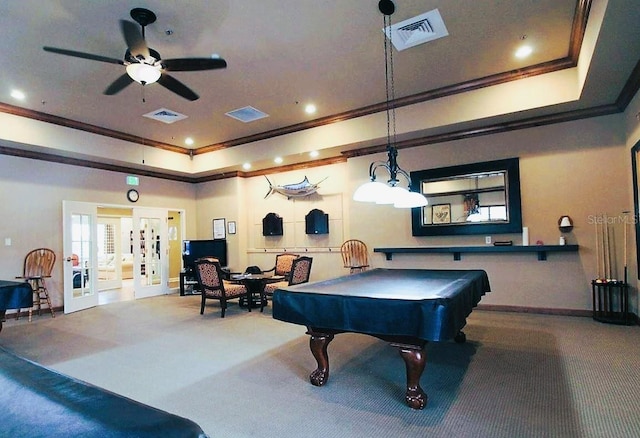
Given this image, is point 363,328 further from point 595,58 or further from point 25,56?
point 25,56

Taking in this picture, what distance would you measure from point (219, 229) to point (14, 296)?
512 cm

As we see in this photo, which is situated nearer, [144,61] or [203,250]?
[144,61]

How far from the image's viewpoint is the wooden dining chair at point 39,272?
6.08 meters

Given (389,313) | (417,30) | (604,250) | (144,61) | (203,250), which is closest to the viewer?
(389,313)

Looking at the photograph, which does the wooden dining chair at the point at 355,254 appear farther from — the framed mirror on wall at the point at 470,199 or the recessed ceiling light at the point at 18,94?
the recessed ceiling light at the point at 18,94

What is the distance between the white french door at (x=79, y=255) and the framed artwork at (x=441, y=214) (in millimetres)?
6404

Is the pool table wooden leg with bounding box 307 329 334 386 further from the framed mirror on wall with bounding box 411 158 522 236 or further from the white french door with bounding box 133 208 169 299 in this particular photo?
the white french door with bounding box 133 208 169 299

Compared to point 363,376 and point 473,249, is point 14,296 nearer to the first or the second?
point 363,376

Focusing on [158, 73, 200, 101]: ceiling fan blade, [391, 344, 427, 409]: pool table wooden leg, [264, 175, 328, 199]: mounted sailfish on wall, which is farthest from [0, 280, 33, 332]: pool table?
[264, 175, 328, 199]: mounted sailfish on wall

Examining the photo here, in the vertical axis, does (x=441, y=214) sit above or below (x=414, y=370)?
above

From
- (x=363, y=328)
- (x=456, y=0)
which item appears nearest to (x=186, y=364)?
(x=363, y=328)

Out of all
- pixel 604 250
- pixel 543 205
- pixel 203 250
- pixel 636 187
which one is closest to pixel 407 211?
pixel 543 205

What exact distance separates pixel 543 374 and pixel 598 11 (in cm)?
309

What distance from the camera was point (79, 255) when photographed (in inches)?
269
